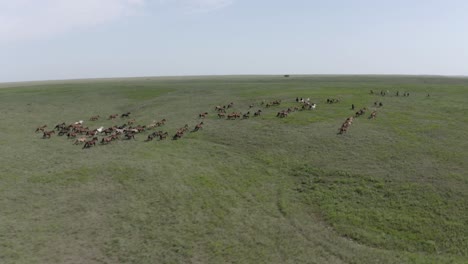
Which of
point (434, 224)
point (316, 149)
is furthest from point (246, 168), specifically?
point (434, 224)

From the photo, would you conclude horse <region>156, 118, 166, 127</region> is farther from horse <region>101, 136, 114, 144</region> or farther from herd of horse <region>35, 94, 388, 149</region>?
horse <region>101, 136, 114, 144</region>

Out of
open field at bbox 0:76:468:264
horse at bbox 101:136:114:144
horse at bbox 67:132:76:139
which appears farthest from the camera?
horse at bbox 67:132:76:139

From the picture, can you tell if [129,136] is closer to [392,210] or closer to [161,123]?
[161,123]

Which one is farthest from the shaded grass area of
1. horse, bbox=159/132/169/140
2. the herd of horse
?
horse, bbox=159/132/169/140

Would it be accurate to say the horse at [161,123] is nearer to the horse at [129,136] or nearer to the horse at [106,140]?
the horse at [129,136]

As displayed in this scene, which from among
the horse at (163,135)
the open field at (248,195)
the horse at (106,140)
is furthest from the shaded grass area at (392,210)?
the horse at (106,140)

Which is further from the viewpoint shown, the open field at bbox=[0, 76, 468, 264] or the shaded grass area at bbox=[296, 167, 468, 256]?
the shaded grass area at bbox=[296, 167, 468, 256]

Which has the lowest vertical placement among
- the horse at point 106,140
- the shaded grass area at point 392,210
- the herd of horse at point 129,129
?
the shaded grass area at point 392,210

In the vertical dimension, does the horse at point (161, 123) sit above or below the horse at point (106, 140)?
above

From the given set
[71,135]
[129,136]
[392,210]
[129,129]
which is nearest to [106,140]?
[129,136]

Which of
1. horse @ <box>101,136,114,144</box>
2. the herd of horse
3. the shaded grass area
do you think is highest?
the herd of horse
